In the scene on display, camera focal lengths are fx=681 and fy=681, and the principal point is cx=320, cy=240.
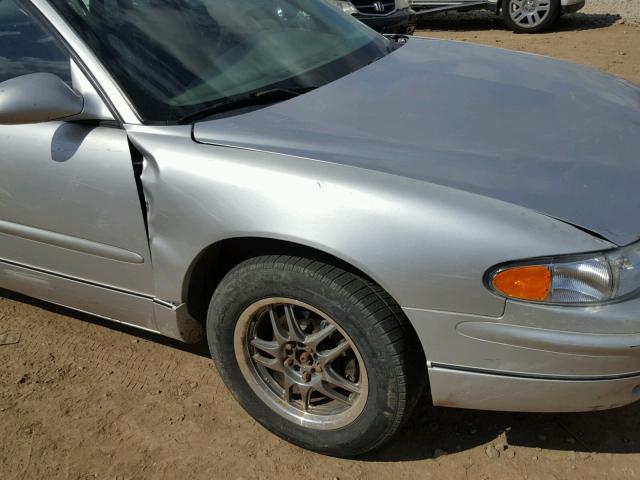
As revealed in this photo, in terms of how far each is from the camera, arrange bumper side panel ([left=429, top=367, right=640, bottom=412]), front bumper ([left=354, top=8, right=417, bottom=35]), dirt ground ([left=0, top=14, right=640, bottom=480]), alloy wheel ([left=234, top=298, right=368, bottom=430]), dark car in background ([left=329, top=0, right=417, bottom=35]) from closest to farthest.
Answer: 1. bumper side panel ([left=429, top=367, right=640, bottom=412])
2. alloy wheel ([left=234, top=298, right=368, bottom=430])
3. dirt ground ([left=0, top=14, right=640, bottom=480])
4. front bumper ([left=354, top=8, right=417, bottom=35])
5. dark car in background ([left=329, top=0, right=417, bottom=35])

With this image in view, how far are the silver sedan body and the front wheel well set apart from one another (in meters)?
0.02

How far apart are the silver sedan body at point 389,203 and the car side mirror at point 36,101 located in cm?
8

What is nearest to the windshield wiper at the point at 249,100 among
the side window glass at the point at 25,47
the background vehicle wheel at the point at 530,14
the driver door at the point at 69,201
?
the driver door at the point at 69,201

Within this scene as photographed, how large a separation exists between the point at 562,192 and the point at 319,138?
0.78m

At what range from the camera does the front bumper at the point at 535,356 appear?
189 cm

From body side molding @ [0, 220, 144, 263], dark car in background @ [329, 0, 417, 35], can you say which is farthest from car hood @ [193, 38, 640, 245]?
dark car in background @ [329, 0, 417, 35]

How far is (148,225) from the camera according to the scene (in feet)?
7.72

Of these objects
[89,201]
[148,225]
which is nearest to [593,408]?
[148,225]

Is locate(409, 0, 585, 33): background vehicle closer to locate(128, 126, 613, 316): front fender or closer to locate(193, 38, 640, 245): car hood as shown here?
locate(193, 38, 640, 245): car hood

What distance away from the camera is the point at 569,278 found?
1892 mm

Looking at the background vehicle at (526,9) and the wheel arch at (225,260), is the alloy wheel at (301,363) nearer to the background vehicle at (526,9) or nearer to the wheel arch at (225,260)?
the wheel arch at (225,260)

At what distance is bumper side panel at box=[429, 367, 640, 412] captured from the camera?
199 cm

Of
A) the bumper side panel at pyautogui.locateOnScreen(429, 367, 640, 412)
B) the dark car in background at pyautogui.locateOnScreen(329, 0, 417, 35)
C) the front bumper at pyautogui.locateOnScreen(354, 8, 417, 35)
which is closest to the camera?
the bumper side panel at pyautogui.locateOnScreen(429, 367, 640, 412)

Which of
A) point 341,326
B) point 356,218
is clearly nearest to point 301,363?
point 341,326
